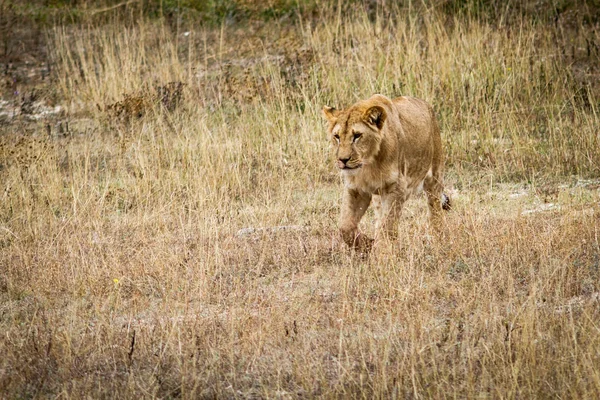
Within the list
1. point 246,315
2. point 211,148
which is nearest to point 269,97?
point 211,148

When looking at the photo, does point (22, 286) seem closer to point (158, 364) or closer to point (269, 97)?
point (158, 364)

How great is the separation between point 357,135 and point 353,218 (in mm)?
584

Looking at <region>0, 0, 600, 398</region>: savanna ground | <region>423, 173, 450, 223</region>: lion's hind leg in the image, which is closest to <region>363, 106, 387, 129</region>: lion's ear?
<region>0, 0, 600, 398</region>: savanna ground

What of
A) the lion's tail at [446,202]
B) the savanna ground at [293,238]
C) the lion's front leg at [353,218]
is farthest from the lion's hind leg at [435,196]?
the lion's front leg at [353,218]

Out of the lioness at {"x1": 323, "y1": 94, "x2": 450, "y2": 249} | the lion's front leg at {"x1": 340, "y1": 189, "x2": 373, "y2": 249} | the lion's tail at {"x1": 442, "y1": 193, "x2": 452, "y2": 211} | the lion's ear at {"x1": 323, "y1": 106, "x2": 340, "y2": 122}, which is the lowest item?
the lion's tail at {"x1": 442, "y1": 193, "x2": 452, "y2": 211}

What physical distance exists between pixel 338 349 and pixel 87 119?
319 inches

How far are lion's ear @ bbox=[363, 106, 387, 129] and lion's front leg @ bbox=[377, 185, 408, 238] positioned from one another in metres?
0.49

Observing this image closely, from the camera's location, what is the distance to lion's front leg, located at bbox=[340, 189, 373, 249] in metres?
6.62

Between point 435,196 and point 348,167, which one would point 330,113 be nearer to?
point 348,167

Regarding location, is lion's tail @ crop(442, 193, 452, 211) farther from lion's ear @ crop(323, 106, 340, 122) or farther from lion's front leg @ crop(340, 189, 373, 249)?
lion's ear @ crop(323, 106, 340, 122)

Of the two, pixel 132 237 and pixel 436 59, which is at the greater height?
pixel 436 59

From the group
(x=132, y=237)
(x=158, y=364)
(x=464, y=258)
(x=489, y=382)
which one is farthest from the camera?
(x=132, y=237)

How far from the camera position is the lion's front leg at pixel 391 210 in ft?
22.0

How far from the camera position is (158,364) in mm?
4789
